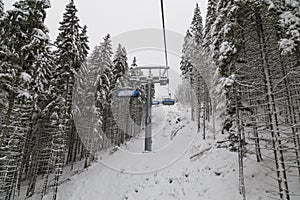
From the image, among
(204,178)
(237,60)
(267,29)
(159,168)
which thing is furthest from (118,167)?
(267,29)

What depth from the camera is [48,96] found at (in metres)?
16.6

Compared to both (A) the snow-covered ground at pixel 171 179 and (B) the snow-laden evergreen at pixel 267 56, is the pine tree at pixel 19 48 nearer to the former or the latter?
(A) the snow-covered ground at pixel 171 179

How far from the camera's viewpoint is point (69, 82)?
1523cm

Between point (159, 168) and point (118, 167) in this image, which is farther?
point (118, 167)

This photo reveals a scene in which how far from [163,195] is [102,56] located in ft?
55.1

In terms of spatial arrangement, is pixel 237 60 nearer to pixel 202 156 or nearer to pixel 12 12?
pixel 202 156

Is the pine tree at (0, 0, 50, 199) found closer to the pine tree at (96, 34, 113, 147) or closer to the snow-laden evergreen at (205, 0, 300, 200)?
the snow-laden evergreen at (205, 0, 300, 200)

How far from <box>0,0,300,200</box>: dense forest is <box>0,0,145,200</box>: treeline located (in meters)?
0.06

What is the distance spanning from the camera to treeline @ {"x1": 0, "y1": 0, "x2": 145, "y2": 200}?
884 cm

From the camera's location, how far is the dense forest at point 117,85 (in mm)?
7387

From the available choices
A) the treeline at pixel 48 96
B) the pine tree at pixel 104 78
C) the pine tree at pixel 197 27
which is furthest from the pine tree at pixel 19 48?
the pine tree at pixel 197 27

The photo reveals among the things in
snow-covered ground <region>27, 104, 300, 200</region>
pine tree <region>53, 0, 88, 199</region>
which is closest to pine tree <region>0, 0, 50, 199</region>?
pine tree <region>53, 0, 88, 199</region>

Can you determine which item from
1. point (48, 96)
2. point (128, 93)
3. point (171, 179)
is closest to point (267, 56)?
point (171, 179)

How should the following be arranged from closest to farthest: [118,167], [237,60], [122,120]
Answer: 1. [237,60]
2. [118,167]
3. [122,120]
